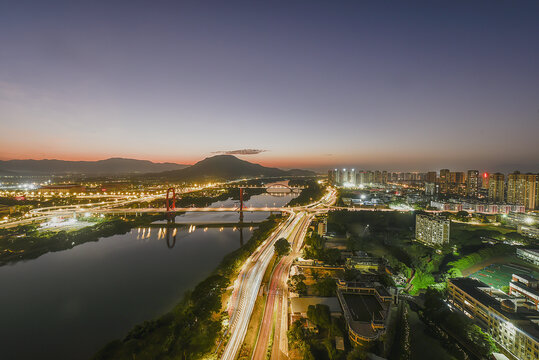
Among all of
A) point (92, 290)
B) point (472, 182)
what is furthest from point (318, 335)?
point (472, 182)

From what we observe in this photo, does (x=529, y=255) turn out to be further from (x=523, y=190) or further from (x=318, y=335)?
(x=523, y=190)

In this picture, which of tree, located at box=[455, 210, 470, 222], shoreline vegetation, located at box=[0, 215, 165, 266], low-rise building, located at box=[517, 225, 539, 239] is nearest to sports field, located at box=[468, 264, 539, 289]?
low-rise building, located at box=[517, 225, 539, 239]

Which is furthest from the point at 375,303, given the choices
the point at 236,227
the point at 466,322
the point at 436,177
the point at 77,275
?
the point at 436,177

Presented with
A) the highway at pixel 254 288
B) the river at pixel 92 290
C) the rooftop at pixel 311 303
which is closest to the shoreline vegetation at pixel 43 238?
the river at pixel 92 290

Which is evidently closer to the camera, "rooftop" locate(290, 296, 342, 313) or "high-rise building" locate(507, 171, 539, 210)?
"rooftop" locate(290, 296, 342, 313)

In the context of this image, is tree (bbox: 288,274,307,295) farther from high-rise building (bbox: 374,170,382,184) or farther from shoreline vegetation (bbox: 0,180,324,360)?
high-rise building (bbox: 374,170,382,184)

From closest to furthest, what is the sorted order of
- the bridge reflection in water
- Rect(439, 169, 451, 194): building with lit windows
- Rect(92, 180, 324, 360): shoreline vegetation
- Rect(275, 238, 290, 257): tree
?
Rect(92, 180, 324, 360): shoreline vegetation
Rect(275, 238, 290, 257): tree
the bridge reflection in water
Rect(439, 169, 451, 194): building with lit windows
